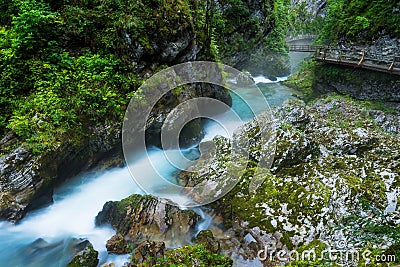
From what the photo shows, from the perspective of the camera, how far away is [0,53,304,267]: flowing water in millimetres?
6251

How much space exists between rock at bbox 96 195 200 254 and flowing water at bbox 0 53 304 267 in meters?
0.24

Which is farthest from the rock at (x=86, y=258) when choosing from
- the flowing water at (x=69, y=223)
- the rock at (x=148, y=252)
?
the rock at (x=148, y=252)

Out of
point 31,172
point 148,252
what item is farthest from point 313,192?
point 31,172

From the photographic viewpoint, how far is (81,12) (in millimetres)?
8625

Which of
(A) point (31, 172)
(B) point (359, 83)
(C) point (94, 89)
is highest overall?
(C) point (94, 89)

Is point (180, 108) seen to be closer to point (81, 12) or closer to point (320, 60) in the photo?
point (81, 12)

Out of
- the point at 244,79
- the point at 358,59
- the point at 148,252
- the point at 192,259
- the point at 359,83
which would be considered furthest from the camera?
the point at 244,79

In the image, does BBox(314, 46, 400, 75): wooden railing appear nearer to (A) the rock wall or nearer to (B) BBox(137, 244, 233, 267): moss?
(A) the rock wall

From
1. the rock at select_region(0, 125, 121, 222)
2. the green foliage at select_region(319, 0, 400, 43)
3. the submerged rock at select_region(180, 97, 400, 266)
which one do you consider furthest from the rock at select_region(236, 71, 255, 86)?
the rock at select_region(0, 125, 121, 222)

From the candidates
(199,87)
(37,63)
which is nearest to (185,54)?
(199,87)

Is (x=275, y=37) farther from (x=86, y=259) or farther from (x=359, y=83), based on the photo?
(x=86, y=259)

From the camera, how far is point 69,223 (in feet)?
23.1

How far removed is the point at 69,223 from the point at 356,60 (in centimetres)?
1523

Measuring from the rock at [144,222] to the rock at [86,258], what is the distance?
1.25 ft
